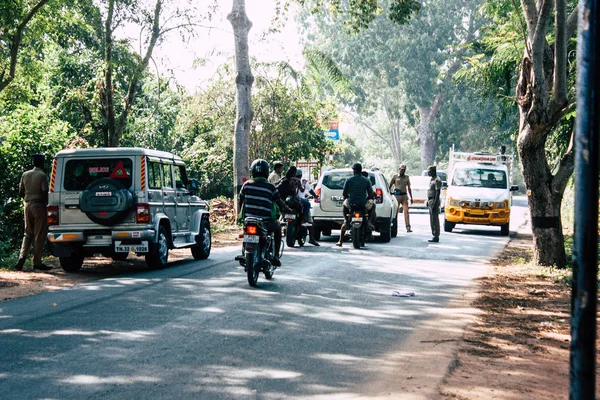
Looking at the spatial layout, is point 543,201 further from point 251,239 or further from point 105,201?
point 105,201

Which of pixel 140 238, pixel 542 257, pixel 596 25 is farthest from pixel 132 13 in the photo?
pixel 596 25

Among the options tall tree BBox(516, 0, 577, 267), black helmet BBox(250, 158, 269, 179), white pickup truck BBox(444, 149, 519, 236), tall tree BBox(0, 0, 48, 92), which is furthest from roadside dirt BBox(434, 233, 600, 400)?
white pickup truck BBox(444, 149, 519, 236)

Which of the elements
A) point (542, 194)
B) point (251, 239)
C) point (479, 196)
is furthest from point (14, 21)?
point (479, 196)

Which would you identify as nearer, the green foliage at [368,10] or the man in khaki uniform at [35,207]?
the man in khaki uniform at [35,207]

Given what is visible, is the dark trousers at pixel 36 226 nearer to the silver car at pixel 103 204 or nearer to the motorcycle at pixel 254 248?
the silver car at pixel 103 204

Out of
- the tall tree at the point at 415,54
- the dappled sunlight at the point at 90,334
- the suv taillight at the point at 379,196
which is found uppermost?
the tall tree at the point at 415,54

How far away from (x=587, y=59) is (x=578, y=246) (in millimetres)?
929

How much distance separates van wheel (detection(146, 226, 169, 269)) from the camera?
13.6 meters

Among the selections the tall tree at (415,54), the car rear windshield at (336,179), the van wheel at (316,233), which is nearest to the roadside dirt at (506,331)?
the car rear windshield at (336,179)

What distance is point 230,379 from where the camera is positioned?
20.0ft

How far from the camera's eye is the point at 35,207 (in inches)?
547

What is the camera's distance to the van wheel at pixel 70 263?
1378 cm

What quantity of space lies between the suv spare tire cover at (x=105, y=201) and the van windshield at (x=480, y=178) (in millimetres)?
14877

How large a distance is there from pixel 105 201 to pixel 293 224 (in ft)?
19.9
